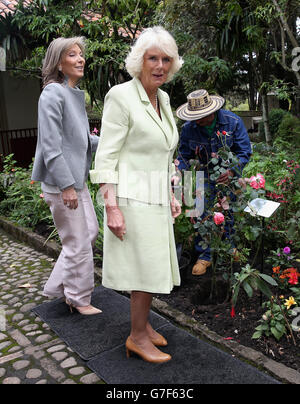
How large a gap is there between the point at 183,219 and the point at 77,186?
1.10 meters

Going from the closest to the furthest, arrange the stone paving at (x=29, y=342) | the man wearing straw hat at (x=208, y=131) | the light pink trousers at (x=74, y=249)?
1. the stone paving at (x=29, y=342)
2. the light pink trousers at (x=74, y=249)
3. the man wearing straw hat at (x=208, y=131)

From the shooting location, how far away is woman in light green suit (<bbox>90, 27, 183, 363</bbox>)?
2154 millimetres

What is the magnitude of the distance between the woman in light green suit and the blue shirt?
115 centimetres

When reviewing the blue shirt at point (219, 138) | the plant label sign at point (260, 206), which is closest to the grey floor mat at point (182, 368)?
the plant label sign at point (260, 206)

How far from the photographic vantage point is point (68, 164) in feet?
9.47

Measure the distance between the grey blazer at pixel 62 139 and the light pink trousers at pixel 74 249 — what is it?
19 cm

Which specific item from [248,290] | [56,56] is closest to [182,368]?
[248,290]

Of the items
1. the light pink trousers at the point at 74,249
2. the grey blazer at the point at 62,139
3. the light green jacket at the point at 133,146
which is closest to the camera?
the light green jacket at the point at 133,146

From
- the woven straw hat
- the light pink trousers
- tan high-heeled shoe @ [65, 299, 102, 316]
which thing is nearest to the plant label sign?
the woven straw hat

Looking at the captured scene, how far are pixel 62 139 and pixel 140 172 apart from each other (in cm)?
91

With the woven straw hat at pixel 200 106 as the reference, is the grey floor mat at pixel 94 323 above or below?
below

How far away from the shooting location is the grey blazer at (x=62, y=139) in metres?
2.71

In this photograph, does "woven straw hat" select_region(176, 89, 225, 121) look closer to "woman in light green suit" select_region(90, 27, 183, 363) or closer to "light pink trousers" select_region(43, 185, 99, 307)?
"woman in light green suit" select_region(90, 27, 183, 363)

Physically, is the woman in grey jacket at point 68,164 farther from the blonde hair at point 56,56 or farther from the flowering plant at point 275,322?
the flowering plant at point 275,322
